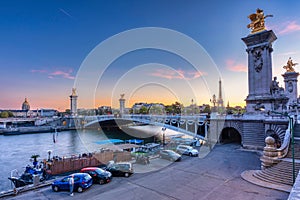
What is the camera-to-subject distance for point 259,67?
29844 millimetres

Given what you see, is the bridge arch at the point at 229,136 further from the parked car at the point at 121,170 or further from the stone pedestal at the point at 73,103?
the stone pedestal at the point at 73,103

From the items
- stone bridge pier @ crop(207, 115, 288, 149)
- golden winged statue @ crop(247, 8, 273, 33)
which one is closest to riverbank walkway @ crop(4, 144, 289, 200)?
stone bridge pier @ crop(207, 115, 288, 149)

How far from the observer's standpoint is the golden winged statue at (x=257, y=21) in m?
29.4

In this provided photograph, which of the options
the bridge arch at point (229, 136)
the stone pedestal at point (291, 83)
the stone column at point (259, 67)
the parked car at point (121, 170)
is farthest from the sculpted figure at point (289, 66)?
the parked car at point (121, 170)

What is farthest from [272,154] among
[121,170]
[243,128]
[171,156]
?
[243,128]

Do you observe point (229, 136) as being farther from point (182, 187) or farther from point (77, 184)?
point (77, 184)

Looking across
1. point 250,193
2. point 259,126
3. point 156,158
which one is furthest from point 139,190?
point 259,126

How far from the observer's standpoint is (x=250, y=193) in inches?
466

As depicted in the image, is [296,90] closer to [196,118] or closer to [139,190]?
[196,118]

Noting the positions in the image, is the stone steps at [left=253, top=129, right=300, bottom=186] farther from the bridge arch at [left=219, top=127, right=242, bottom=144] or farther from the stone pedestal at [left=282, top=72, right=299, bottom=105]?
the stone pedestal at [left=282, top=72, right=299, bottom=105]

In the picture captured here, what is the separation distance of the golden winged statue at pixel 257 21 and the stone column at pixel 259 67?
1189 millimetres

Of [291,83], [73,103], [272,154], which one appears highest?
[291,83]

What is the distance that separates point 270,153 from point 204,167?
5421 mm

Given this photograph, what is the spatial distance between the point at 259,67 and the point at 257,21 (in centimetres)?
686
